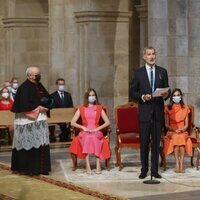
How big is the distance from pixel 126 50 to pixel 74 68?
1498 mm

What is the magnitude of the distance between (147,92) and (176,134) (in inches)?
45.3

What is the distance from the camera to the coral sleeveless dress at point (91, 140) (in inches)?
514

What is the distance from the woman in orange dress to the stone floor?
317 mm

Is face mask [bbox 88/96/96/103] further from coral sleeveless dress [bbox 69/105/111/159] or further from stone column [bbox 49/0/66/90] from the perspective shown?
stone column [bbox 49/0/66/90]

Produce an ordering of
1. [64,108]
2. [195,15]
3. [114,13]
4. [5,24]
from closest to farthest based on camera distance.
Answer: [195,15]
[64,108]
[114,13]
[5,24]

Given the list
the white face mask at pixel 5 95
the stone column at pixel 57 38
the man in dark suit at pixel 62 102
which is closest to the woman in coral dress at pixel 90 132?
the man in dark suit at pixel 62 102

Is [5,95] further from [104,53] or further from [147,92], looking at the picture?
A: [147,92]

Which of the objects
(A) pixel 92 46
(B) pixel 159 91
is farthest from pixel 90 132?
(A) pixel 92 46

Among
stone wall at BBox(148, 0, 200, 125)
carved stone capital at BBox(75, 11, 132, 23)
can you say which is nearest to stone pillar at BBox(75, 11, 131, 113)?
carved stone capital at BBox(75, 11, 132, 23)

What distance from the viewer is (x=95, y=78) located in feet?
69.0

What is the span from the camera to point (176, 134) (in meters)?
12.9

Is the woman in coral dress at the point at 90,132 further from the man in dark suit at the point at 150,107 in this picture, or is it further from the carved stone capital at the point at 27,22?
the carved stone capital at the point at 27,22

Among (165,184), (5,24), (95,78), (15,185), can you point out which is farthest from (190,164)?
(5,24)

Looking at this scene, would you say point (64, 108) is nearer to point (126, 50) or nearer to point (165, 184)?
point (126, 50)
